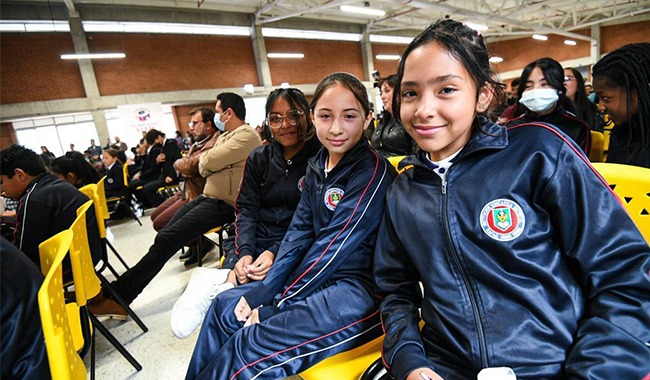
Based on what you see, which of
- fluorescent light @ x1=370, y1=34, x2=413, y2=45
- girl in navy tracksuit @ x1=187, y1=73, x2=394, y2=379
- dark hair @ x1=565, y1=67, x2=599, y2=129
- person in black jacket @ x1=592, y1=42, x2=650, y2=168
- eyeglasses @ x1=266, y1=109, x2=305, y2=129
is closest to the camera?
girl in navy tracksuit @ x1=187, y1=73, x2=394, y2=379

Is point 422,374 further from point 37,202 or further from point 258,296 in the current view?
point 37,202

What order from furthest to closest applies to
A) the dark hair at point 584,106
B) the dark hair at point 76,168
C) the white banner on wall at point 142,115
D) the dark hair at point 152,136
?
the white banner on wall at point 142,115
the dark hair at point 152,136
the dark hair at point 76,168
the dark hair at point 584,106

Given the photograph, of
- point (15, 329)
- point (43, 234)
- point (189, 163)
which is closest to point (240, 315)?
point (15, 329)

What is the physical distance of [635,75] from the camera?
127 cm

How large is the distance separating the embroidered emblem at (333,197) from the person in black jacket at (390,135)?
3.43 ft

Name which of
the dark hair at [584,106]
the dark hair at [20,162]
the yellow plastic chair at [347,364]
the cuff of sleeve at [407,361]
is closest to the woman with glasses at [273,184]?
the yellow plastic chair at [347,364]

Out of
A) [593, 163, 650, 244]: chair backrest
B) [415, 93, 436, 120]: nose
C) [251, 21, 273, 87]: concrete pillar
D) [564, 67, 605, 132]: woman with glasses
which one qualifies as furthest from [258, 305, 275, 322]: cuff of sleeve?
[251, 21, 273, 87]: concrete pillar

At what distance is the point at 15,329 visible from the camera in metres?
0.93

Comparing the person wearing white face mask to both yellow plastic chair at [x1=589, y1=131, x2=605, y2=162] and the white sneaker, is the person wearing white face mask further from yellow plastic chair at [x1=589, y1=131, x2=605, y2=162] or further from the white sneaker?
the white sneaker

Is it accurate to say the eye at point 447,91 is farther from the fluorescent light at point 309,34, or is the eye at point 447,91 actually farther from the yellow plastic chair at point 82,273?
the fluorescent light at point 309,34

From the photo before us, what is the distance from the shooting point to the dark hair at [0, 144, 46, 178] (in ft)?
6.94

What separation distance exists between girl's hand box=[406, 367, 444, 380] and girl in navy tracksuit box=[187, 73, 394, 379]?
1.15ft

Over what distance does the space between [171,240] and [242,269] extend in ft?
4.09

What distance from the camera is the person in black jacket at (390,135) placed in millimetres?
2344
